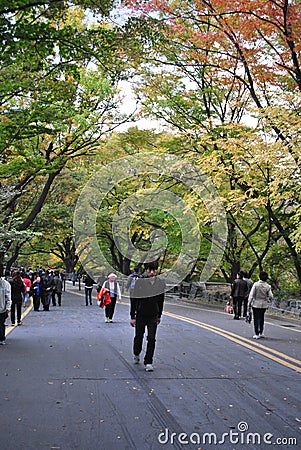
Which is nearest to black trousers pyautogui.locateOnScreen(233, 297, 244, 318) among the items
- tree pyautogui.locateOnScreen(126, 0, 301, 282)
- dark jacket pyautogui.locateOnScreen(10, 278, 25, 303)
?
tree pyautogui.locateOnScreen(126, 0, 301, 282)

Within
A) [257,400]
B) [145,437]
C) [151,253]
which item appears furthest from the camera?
[151,253]

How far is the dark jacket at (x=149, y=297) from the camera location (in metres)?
9.14

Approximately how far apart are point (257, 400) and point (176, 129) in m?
20.1

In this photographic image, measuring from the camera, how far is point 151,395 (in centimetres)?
698

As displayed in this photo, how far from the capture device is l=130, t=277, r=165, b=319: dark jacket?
914 centimetres

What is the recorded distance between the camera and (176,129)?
25.7 meters

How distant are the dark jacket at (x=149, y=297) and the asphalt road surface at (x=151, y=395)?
0.92 m

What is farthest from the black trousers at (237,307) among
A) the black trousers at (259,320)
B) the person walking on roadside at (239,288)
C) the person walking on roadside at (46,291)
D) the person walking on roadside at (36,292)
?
the person walking on roadside at (36,292)

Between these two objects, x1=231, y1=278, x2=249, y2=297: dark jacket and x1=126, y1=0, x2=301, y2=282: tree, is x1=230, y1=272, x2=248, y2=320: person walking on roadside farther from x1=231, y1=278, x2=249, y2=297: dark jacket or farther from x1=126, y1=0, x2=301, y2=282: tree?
x1=126, y1=0, x2=301, y2=282: tree

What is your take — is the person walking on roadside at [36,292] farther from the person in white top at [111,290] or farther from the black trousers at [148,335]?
the black trousers at [148,335]

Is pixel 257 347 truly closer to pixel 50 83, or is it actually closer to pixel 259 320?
pixel 259 320

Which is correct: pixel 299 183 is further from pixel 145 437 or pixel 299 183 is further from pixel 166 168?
pixel 145 437

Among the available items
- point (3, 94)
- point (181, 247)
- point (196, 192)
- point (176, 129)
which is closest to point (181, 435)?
point (3, 94)

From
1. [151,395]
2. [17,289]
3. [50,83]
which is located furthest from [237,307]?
[151,395]
